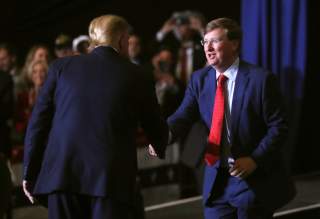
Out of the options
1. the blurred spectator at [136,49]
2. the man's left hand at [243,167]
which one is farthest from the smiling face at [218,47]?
the blurred spectator at [136,49]

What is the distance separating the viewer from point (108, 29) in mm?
2377

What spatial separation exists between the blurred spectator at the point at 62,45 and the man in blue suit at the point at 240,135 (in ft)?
7.89

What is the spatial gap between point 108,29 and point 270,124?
2.46 feet

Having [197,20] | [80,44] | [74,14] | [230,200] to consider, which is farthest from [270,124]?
[197,20]

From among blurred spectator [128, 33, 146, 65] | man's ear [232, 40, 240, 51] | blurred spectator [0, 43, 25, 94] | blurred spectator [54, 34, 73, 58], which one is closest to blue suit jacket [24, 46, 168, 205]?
man's ear [232, 40, 240, 51]

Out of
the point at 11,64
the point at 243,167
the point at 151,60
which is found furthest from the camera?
the point at 151,60

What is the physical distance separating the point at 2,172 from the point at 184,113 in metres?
0.84

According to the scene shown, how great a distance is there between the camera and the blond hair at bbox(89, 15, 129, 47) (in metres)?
2.38

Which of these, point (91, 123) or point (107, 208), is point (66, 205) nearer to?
point (107, 208)

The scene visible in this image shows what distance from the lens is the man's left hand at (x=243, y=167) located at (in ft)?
8.81

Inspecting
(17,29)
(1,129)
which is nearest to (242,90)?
(1,129)

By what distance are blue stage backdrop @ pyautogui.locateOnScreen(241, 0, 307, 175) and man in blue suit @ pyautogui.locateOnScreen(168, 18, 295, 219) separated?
2.68m

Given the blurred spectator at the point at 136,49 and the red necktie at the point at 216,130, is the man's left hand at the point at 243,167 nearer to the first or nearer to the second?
the red necktie at the point at 216,130

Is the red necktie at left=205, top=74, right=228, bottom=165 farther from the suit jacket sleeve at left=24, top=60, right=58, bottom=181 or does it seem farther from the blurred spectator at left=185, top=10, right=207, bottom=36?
the blurred spectator at left=185, top=10, right=207, bottom=36
